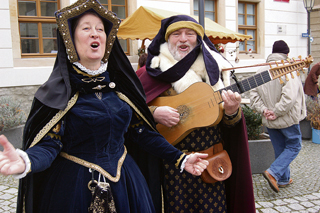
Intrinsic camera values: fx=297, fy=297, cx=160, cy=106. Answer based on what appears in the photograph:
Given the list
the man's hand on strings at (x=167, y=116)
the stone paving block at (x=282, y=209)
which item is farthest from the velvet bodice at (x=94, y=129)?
the stone paving block at (x=282, y=209)

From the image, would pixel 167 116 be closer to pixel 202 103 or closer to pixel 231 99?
pixel 202 103

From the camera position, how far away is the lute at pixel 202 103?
2.22 metres

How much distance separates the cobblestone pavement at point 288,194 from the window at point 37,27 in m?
3.64

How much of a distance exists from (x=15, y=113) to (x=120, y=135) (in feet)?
15.4

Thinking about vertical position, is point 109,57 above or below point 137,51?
below

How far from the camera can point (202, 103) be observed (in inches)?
89.1

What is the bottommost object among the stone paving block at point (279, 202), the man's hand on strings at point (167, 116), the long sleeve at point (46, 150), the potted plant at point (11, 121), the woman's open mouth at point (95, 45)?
the stone paving block at point (279, 202)

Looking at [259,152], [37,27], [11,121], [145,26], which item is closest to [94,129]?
[259,152]

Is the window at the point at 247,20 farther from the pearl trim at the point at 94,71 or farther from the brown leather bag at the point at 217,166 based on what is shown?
the pearl trim at the point at 94,71

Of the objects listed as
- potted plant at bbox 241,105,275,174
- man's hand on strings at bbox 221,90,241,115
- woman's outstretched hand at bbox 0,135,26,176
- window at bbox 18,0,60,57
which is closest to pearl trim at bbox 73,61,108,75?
woman's outstretched hand at bbox 0,135,26,176

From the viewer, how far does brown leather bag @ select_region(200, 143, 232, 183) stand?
87.4 inches

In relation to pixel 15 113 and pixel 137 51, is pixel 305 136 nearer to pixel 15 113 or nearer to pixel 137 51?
pixel 137 51

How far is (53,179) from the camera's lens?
1.62m

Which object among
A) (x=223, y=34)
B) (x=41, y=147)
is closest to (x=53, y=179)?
(x=41, y=147)
